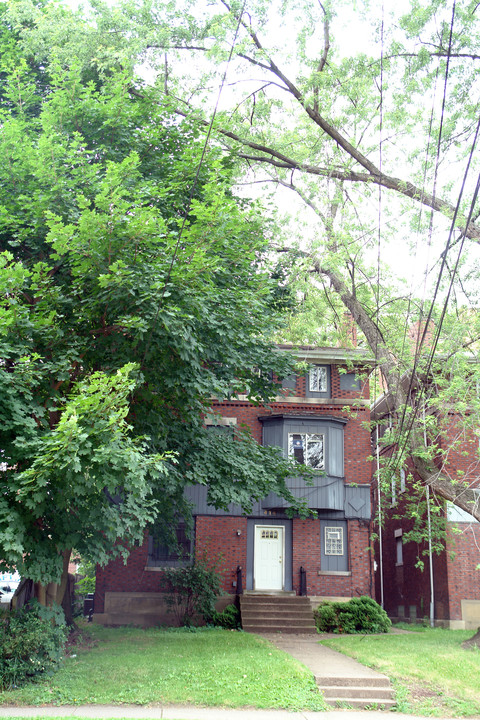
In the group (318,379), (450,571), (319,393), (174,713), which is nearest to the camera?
(174,713)

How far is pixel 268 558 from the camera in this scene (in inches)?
794

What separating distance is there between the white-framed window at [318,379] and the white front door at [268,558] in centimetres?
496

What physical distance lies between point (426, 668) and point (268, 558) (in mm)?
9367

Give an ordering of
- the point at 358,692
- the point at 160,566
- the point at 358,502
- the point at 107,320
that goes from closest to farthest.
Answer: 1. the point at 358,692
2. the point at 107,320
3. the point at 160,566
4. the point at 358,502

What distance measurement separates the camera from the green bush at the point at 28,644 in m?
9.35

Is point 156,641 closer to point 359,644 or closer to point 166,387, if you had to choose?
point 359,644

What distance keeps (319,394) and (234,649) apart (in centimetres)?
1053

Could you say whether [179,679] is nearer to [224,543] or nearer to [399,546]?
[224,543]

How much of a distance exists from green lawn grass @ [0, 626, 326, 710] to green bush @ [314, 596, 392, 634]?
19.3ft

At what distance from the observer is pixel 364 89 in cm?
1309

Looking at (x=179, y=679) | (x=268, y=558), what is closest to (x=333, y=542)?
(x=268, y=558)

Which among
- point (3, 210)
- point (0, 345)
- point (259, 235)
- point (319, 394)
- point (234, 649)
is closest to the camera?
point (0, 345)

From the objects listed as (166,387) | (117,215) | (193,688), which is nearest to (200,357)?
(166,387)

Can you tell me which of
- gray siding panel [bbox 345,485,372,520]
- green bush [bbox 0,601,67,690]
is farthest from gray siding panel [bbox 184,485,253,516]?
green bush [bbox 0,601,67,690]
